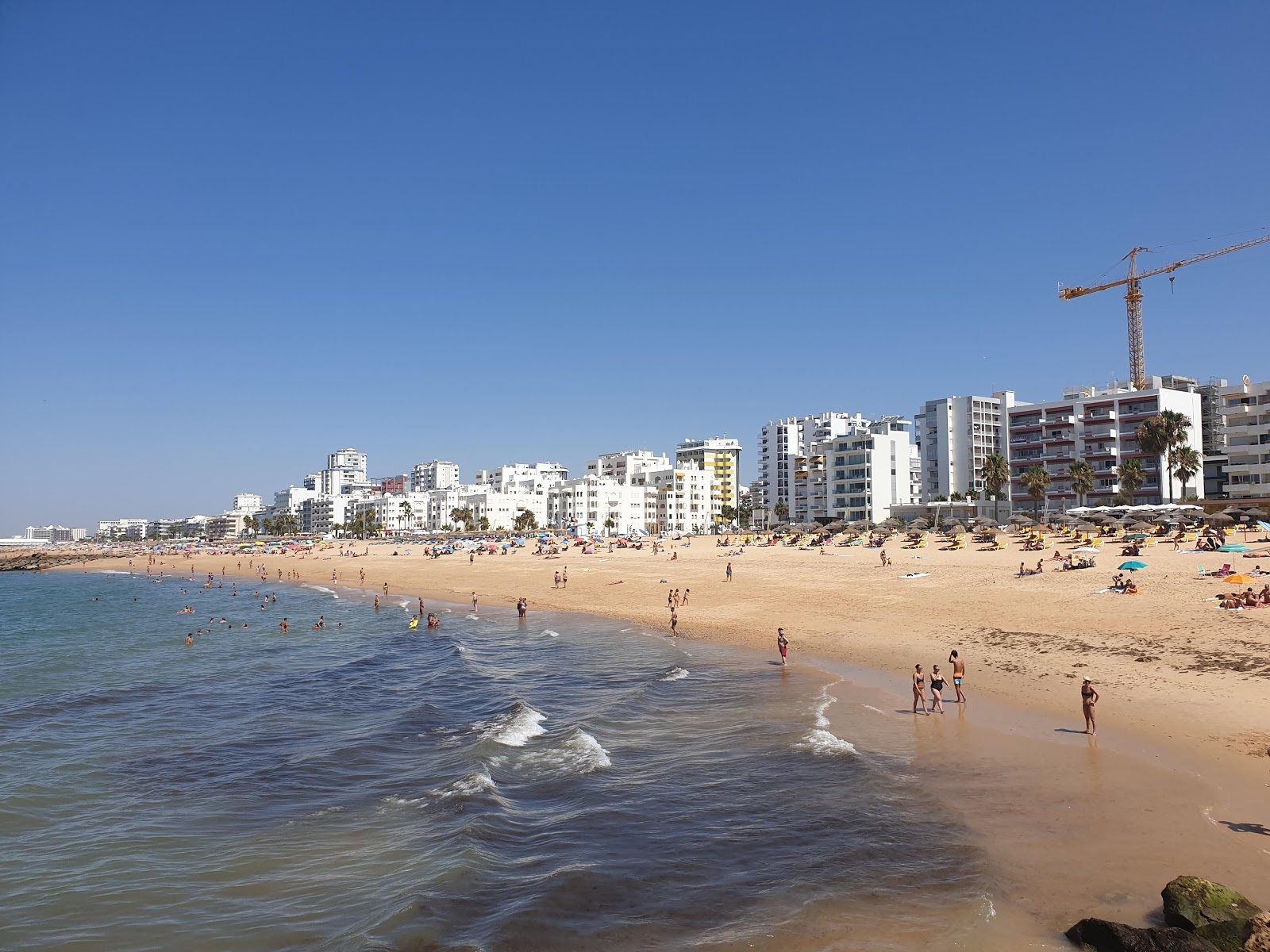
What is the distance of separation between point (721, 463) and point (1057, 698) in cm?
14882

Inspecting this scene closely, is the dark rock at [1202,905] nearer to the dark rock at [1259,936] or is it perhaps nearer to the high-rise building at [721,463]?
the dark rock at [1259,936]

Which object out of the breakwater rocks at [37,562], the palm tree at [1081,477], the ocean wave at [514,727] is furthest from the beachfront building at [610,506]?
the ocean wave at [514,727]

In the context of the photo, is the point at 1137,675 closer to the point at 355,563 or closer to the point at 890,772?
the point at 890,772

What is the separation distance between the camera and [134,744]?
782 inches

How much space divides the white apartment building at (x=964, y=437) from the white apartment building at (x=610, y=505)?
55.6m

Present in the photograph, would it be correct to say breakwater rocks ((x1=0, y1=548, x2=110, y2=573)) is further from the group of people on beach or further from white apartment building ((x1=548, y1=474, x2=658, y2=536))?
the group of people on beach

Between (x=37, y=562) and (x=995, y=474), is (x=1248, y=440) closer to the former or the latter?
(x=995, y=474)

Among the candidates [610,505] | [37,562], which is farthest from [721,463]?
[37,562]

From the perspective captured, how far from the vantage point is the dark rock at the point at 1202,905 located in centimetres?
832

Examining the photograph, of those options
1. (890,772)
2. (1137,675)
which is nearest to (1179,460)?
(1137,675)

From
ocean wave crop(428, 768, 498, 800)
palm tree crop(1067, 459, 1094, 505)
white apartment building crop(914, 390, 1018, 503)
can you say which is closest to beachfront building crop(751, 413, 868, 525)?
white apartment building crop(914, 390, 1018, 503)

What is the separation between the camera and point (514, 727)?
802 inches

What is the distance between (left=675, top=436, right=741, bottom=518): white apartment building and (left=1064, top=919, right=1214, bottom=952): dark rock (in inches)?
5885

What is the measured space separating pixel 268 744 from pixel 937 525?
72063 millimetres
